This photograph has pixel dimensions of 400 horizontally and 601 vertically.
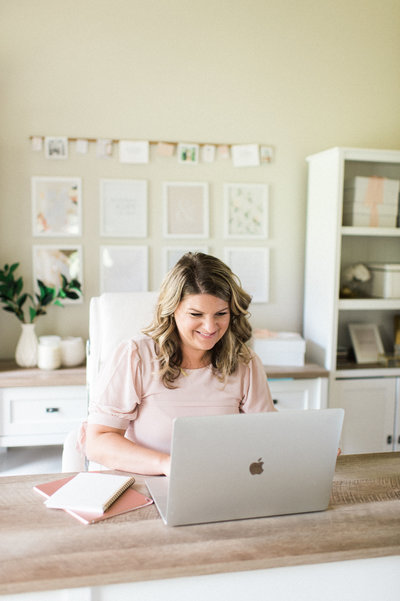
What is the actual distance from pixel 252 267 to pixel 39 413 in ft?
4.66

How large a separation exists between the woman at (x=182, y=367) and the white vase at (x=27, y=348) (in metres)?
1.36

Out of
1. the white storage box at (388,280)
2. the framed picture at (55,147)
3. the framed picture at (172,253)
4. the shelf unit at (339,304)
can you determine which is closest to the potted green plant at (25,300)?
the framed picture at (172,253)

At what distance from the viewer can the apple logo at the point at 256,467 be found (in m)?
1.07

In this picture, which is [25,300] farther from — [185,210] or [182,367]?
[182,367]

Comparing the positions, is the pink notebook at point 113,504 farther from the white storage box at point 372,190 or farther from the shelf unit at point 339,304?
the white storage box at point 372,190

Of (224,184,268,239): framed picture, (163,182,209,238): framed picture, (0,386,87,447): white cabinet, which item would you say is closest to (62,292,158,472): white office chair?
(0,386,87,447): white cabinet

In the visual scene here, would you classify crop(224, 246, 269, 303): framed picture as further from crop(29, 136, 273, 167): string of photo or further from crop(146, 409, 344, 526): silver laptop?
crop(146, 409, 344, 526): silver laptop

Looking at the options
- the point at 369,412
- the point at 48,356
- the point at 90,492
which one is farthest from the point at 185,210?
the point at 90,492

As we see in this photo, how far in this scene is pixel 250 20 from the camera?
3.03 m

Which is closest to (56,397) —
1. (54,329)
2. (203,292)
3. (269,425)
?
(54,329)

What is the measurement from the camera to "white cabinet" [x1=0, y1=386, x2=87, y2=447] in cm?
262

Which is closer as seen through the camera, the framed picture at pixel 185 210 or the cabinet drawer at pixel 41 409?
the cabinet drawer at pixel 41 409

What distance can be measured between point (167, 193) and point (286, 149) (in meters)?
0.75

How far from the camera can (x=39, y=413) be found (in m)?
2.66
